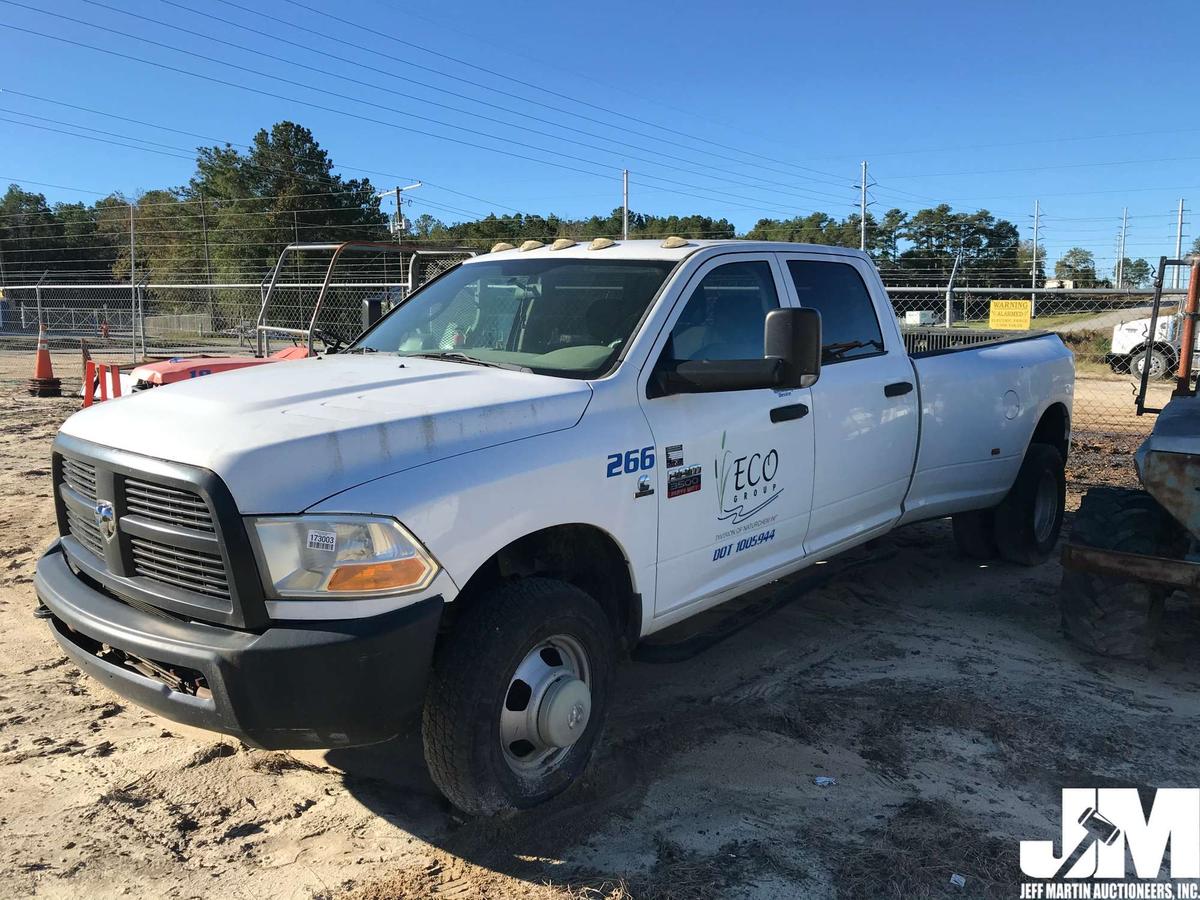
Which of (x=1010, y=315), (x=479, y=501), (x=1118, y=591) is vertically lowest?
(x=1118, y=591)

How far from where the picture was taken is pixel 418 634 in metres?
2.62

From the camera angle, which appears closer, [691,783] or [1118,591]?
[691,783]

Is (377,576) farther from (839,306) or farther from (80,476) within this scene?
(839,306)

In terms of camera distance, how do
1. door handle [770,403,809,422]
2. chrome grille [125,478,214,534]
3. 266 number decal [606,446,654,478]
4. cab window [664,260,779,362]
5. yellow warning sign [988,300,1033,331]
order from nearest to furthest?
chrome grille [125,478,214,534], 266 number decal [606,446,654,478], cab window [664,260,779,362], door handle [770,403,809,422], yellow warning sign [988,300,1033,331]

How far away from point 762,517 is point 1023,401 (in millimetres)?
2775

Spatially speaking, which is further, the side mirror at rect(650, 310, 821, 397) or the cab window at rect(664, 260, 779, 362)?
the cab window at rect(664, 260, 779, 362)

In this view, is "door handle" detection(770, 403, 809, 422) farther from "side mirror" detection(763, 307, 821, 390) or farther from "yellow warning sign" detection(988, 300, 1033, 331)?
"yellow warning sign" detection(988, 300, 1033, 331)

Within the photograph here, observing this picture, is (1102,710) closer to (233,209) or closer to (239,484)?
(239,484)

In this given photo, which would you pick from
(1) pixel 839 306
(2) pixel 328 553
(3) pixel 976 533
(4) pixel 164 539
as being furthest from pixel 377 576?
(3) pixel 976 533

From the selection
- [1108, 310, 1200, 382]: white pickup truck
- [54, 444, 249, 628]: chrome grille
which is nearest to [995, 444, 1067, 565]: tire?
[54, 444, 249, 628]: chrome grille

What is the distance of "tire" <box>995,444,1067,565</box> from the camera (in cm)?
609

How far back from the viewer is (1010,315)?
12.2 m

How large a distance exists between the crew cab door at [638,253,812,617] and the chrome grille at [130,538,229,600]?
5.08 feet

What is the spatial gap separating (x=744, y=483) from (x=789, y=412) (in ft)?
1.46
